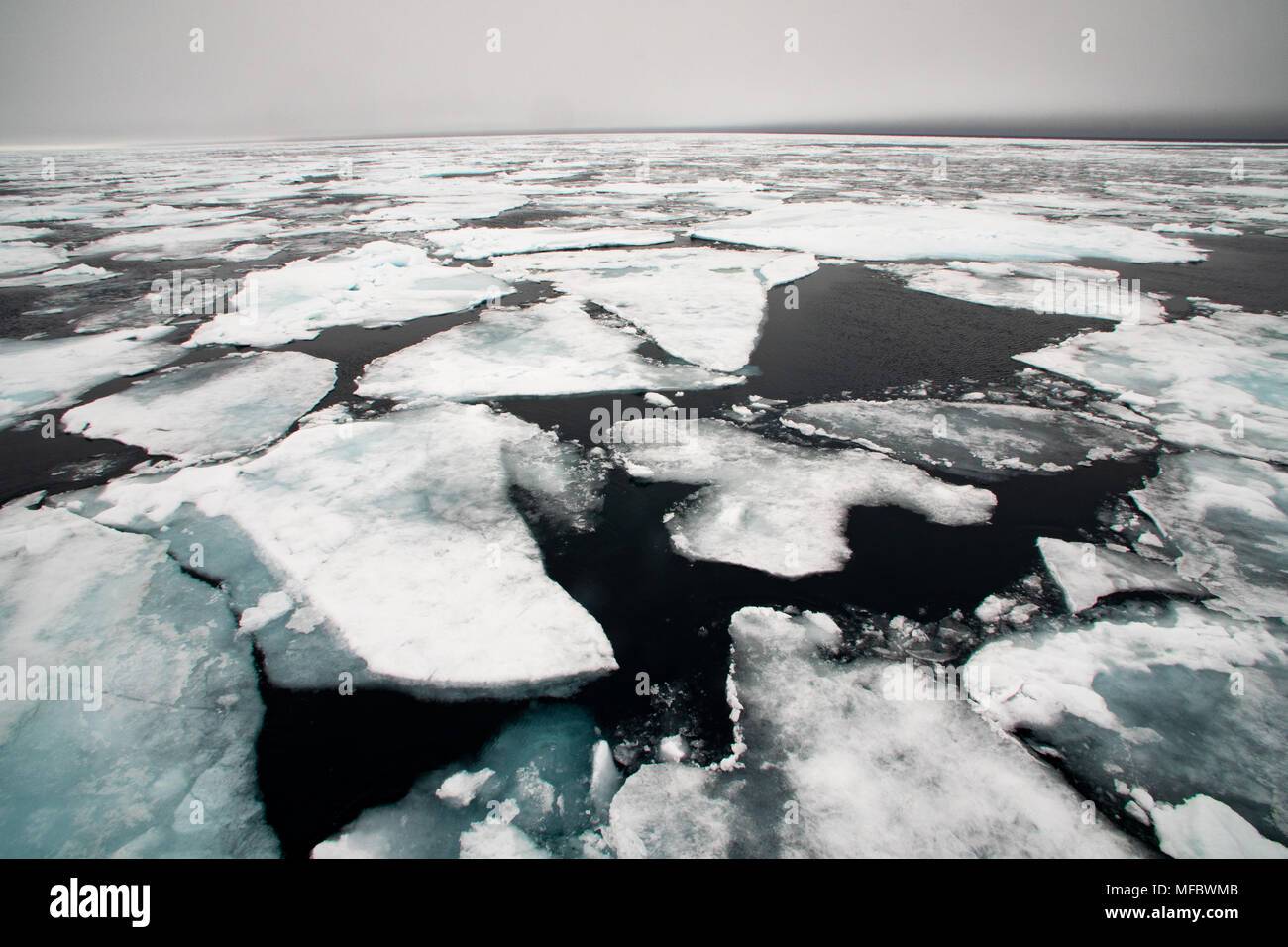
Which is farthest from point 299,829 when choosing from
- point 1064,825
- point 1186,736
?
point 1186,736

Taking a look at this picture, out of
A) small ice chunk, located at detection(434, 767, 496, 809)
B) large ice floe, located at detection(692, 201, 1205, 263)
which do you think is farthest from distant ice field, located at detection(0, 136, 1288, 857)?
large ice floe, located at detection(692, 201, 1205, 263)

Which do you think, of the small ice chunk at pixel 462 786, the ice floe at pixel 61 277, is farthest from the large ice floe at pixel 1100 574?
the ice floe at pixel 61 277

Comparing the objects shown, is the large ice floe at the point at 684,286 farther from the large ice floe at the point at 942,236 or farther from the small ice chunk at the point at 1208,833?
the small ice chunk at the point at 1208,833

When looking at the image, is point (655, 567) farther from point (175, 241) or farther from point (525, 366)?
point (175, 241)
